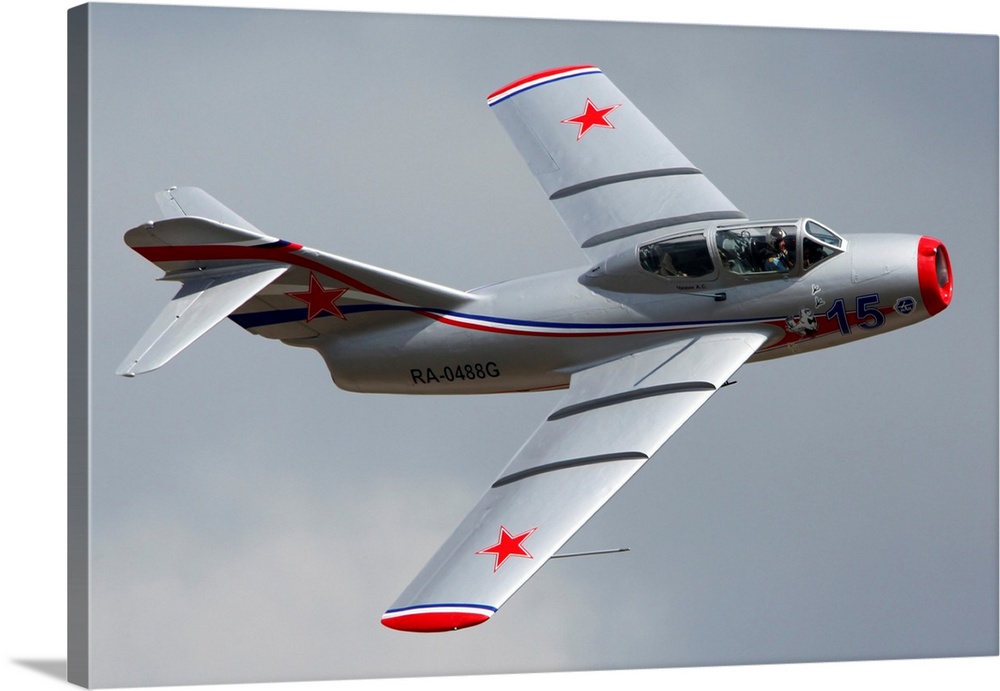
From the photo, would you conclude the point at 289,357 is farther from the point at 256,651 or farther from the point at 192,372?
the point at 256,651

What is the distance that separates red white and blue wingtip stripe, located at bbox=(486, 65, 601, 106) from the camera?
614 inches

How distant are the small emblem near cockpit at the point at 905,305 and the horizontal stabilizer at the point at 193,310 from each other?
508cm

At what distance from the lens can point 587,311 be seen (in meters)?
14.0

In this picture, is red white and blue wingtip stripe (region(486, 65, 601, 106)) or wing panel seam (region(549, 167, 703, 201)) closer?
wing panel seam (region(549, 167, 703, 201))

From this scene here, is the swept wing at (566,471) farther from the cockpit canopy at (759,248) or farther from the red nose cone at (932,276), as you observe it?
the red nose cone at (932,276)

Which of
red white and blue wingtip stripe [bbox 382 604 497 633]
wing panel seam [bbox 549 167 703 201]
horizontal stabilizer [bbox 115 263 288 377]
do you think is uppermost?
wing panel seam [bbox 549 167 703 201]

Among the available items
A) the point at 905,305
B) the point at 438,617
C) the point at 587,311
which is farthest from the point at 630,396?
the point at 438,617

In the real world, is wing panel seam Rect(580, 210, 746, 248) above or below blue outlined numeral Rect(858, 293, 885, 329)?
above

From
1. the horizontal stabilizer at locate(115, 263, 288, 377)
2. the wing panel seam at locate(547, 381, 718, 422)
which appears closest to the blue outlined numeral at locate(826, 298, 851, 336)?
the wing panel seam at locate(547, 381, 718, 422)

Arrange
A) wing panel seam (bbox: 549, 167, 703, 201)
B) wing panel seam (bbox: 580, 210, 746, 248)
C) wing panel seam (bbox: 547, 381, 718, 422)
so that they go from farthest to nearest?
1. wing panel seam (bbox: 549, 167, 703, 201)
2. wing panel seam (bbox: 580, 210, 746, 248)
3. wing panel seam (bbox: 547, 381, 718, 422)

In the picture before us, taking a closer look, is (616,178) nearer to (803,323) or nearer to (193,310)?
(803,323)

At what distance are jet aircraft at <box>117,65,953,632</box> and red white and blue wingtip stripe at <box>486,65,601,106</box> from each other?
137 centimetres

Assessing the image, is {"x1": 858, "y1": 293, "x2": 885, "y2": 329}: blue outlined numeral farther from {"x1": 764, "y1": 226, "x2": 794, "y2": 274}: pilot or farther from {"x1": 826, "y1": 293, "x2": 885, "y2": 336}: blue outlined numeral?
{"x1": 764, "y1": 226, "x2": 794, "y2": 274}: pilot

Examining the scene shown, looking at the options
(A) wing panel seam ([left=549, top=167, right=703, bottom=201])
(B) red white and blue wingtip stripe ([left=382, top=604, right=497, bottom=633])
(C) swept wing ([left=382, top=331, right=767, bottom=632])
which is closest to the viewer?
(B) red white and blue wingtip stripe ([left=382, top=604, right=497, bottom=633])
